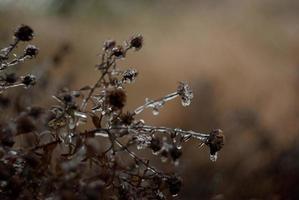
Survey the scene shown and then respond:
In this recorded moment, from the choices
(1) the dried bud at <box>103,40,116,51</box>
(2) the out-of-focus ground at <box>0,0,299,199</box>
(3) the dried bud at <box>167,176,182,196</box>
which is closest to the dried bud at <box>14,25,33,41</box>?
(1) the dried bud at <box>103,40,116,51</box>

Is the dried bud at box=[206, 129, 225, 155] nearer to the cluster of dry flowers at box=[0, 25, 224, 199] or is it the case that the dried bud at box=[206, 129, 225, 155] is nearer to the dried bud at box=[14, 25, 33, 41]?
the cluster of dry flowers at box=[0, 25, 224, 199]

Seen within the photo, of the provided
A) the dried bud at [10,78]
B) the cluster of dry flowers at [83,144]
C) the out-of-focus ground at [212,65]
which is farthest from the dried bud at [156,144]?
the out-of-focus ground at [212,65]

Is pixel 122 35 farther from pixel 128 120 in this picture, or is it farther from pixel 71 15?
pixel 128 120

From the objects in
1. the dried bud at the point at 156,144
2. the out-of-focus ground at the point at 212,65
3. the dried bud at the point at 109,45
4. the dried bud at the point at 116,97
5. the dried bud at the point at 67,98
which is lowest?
the dried bud at the point at 156,144

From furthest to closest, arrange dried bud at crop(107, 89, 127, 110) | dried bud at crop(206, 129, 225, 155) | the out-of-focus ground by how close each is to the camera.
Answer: the out-of-focus ground → dried bud at crop(206, 129, 225, 155) → dried bud at crop(107, 89, 127, 110)

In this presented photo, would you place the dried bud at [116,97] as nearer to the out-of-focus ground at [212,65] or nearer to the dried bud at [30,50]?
the dried bud at [30,50]

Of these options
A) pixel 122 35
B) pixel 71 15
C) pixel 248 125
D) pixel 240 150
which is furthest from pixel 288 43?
pixel 248 125

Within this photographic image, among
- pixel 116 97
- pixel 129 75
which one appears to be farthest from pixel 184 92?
pixel 116 97

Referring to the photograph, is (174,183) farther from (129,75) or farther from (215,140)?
(129,75)
